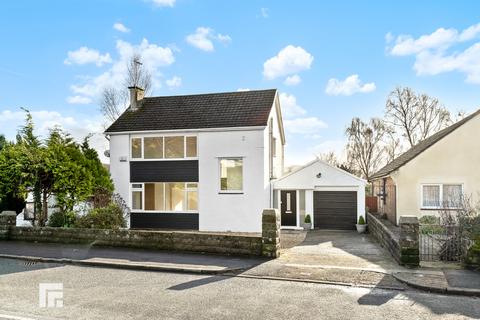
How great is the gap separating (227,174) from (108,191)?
622cm

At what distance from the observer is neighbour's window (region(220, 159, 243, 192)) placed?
20.3m

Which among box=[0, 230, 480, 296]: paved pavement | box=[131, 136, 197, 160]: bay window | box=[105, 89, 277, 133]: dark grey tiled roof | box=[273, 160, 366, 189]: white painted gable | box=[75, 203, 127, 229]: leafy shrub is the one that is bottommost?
box=[0, 230, 480, 296]: paved pavement

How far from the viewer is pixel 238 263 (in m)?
10.9

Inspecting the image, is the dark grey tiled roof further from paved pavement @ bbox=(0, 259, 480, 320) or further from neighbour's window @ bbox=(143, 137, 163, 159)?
paved pavement @ bbox=(0, 259, 480, 320)

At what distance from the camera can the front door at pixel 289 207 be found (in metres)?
21.5

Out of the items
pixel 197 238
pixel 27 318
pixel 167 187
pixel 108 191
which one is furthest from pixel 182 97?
pixel 27 318

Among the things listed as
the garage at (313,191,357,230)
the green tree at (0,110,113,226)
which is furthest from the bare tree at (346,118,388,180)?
the green tree at (0,110,113,226)

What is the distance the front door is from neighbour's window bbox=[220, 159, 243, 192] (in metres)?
2.89

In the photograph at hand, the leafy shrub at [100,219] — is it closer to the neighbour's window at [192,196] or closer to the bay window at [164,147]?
the neighbour's window at [192,196]

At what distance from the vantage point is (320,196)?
21281 millimetres

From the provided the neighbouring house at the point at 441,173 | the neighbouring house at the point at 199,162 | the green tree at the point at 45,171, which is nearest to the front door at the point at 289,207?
the neighbouring house at the point at 199,162

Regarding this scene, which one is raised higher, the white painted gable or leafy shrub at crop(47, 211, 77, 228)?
the white painted gable

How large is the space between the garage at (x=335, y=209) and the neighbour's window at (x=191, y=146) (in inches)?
273

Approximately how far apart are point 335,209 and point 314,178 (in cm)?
201
